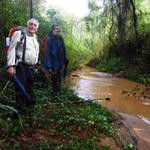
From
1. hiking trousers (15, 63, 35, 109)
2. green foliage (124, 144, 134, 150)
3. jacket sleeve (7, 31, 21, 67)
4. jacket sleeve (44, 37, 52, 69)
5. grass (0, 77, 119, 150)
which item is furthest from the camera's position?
jacket sleeve (44, 37, 52, 69)

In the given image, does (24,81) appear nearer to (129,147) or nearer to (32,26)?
(32,26)

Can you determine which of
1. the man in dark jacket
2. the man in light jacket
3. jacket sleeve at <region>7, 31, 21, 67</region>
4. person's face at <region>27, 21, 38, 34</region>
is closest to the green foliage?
the man in light jacket

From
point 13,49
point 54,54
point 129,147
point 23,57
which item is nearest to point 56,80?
point 54,54

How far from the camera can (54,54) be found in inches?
199

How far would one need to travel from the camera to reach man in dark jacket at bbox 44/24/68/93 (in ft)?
16.2

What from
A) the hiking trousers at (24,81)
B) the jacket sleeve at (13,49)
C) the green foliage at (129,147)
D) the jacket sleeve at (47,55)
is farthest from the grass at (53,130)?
the jacket sleeve at (47,55)

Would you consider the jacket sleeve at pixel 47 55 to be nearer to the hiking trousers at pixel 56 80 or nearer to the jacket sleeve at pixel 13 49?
the hiking trousers at pixel 56 80

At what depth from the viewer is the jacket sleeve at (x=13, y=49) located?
3143 millimetres

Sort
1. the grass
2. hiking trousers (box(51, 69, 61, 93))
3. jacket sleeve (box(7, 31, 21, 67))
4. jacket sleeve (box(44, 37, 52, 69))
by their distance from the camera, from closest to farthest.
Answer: the grass → jacket sleeve (box(7, 31, 21, 67)) → jacket sleeve (box(44, 37, 52, 69)) → hiking trousers (box(51, 69, 61, 93))

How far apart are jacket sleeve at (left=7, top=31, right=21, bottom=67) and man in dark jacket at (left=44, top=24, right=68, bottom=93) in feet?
5.58

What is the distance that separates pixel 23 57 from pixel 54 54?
176cm

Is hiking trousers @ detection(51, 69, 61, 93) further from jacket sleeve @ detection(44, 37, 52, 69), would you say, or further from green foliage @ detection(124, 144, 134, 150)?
green foliage @ detection(124, 144, 134, 150)

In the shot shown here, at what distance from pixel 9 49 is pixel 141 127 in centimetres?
333

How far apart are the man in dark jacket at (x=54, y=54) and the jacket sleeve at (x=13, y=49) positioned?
1.70 metres
